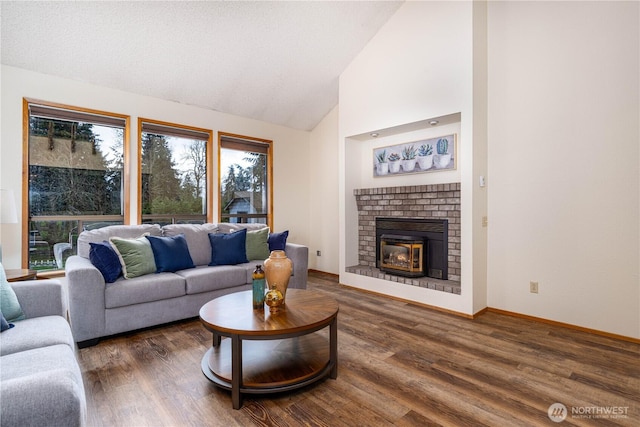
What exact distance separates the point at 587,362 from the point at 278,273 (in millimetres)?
2381

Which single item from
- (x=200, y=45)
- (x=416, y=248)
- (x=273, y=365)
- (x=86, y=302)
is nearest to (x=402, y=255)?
(x=416, y=248)

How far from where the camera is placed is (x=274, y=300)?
217 centimetres

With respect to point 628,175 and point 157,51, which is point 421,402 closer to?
point 628,175

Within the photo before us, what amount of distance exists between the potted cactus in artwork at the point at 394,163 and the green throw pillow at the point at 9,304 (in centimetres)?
393

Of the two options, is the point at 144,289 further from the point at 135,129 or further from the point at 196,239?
the point at 135,129

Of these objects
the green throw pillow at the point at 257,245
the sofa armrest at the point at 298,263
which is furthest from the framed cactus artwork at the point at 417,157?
the green throw pillow at the point at 257,245

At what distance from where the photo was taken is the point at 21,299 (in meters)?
1.98

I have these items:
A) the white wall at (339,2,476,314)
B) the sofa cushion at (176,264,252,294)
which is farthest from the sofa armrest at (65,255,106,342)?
the white wall at (339,2,476,314)

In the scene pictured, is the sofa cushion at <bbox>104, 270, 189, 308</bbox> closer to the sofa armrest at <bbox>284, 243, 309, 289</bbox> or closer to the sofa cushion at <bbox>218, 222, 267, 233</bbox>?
the sofa cushion at <bbox>218, 222, 267, 233</bbox>

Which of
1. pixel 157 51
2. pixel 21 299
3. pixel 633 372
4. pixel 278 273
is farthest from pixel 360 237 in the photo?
pixel 21 299

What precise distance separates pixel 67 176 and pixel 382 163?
3822mm

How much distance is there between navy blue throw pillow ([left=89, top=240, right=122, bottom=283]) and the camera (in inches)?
111

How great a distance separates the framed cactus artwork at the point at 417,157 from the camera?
12.8ft

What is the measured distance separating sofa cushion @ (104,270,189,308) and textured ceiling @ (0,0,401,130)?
2.36 meters
